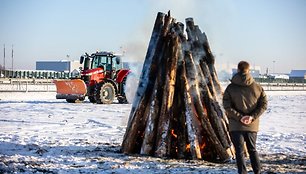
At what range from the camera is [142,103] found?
868 cm

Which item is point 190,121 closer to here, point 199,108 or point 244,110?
point 199,108

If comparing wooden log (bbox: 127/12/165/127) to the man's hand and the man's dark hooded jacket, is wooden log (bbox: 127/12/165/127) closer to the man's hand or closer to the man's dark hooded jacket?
the man's dark hooded jacket

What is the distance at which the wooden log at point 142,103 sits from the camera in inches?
339

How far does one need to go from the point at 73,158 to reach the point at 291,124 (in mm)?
9447

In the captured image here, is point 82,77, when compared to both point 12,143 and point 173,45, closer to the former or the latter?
point 12,143

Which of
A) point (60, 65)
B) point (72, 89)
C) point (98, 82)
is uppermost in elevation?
point (60, 65)

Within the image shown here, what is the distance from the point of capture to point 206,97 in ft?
28.2

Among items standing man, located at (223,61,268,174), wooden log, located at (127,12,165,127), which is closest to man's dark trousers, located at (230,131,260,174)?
standing man, located at (223,61,268,174)

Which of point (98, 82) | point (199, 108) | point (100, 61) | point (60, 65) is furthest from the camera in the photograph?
point (60, 65)

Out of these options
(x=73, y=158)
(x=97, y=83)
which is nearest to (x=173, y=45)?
(x=73, y=158)

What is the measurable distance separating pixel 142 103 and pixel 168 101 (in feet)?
1.92

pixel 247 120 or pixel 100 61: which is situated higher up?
pixel 100 61

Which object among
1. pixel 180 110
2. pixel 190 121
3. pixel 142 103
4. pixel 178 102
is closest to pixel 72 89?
pixel 142 103

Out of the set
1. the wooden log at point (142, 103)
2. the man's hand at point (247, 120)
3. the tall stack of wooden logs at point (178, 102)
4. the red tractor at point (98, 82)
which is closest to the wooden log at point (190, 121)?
the tall stack of wooden logs at point (178, 102)
